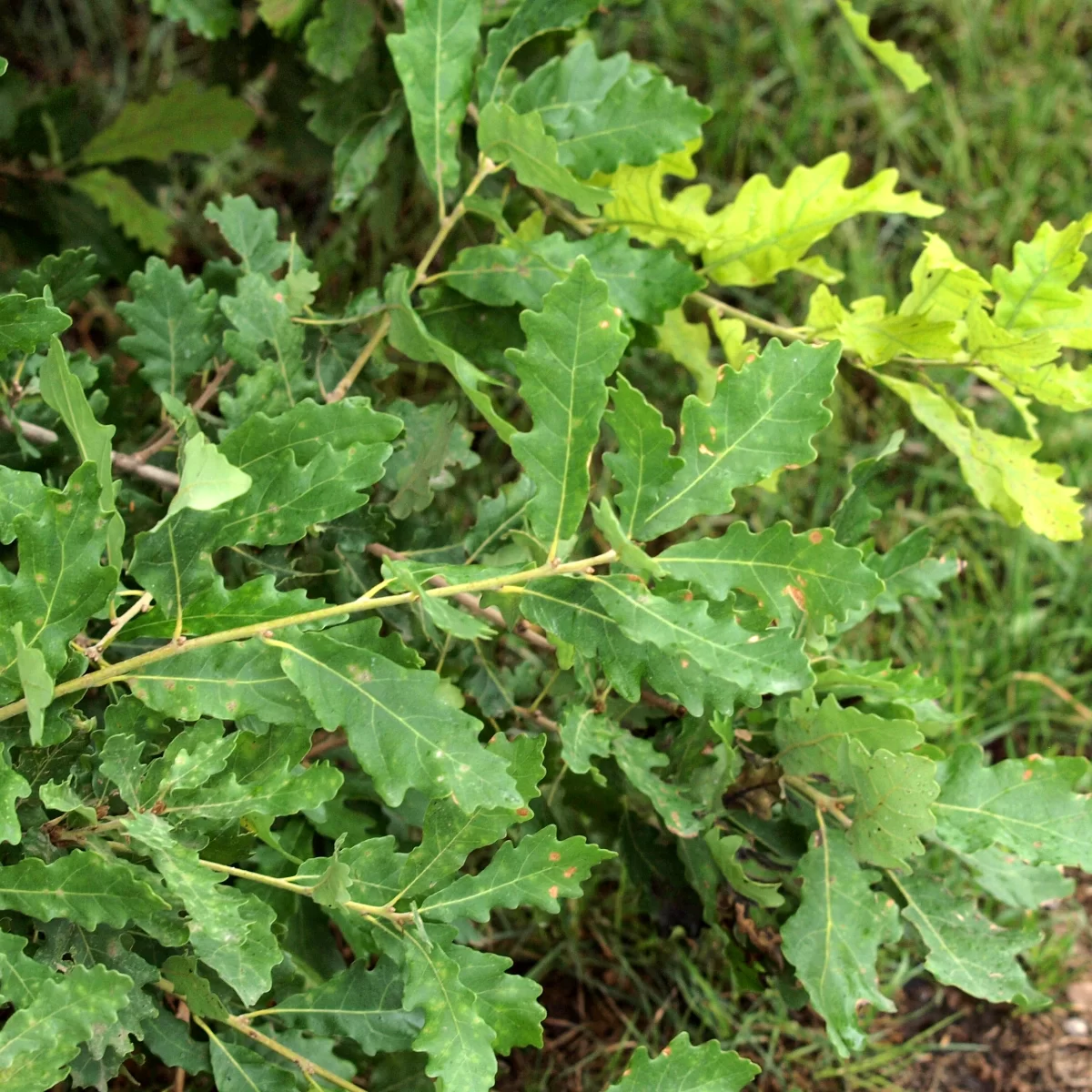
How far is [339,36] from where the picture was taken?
6.00 feet

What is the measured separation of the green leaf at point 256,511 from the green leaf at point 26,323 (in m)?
0.21

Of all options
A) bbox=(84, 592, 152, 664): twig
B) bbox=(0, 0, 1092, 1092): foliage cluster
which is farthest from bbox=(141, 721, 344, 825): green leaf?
bbox=(84, 592, 152, 664): twig

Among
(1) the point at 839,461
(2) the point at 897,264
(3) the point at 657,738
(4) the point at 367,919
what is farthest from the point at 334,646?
(2) the point at 897,264

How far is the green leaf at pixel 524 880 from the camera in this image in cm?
124

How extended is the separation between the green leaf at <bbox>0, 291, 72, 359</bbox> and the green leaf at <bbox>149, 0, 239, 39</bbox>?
2.63 ft

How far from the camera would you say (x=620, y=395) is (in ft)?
3.78

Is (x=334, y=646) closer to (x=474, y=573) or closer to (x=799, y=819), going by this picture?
(x=474, y=573)

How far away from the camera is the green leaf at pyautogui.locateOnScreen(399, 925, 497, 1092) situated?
1.14 meters

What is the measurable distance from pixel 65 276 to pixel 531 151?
56 cm

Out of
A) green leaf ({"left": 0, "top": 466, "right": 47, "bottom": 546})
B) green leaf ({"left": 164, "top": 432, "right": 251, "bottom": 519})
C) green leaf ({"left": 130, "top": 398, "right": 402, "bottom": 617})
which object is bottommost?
green leaf ({"left": 130, "top": 398, "right": 402, "bottom": 617})

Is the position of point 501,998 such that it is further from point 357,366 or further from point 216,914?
point 357,366

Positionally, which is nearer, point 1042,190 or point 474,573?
point 474,573

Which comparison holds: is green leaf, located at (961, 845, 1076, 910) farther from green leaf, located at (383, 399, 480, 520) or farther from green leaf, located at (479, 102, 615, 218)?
green leaf, located at (479, 102, 615, 218)

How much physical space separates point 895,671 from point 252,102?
2.14 m
